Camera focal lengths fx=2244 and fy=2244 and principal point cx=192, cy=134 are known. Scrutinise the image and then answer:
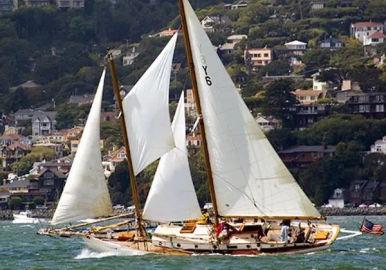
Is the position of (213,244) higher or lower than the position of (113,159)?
higher

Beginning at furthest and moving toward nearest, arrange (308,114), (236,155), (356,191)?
(308,114)
(356,191)
(236,155)

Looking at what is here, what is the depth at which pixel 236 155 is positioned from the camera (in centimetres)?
7362

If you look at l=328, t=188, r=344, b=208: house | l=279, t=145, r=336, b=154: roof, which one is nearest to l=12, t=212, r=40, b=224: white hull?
l=328, t=188, r=344, b=208: house

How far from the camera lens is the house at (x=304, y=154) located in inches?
6742

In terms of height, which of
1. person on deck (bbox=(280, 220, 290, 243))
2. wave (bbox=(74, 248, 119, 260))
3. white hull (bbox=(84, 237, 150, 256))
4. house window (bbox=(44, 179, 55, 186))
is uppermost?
person on deck (bbox=(280, 220, 290, 243))

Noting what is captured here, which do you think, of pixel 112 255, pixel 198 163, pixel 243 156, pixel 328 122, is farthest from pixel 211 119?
pixel 328 122

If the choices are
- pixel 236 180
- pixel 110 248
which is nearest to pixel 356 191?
pixel 110 248

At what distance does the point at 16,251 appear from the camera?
89.8 meters

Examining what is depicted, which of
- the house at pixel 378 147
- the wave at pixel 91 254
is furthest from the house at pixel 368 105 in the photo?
the wave at pixel 91 254

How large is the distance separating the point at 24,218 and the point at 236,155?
296ft

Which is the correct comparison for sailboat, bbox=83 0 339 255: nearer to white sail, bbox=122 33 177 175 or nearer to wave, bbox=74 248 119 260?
white sail, bbox=122 33 177 175

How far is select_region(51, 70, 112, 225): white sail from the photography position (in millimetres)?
76188

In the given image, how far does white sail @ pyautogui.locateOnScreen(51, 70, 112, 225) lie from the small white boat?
79.0 meters

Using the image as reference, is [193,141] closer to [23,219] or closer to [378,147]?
[378,147]
